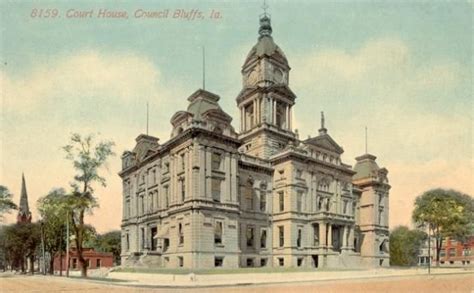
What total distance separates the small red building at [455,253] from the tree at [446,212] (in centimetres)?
2345

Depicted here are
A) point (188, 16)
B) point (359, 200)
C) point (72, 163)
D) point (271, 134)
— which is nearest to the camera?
point (188, 16)

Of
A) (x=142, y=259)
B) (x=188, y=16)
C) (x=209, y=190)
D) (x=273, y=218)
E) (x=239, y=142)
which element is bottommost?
(x=142, y=259)

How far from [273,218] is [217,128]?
1250 cm

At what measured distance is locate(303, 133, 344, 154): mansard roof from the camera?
48250 mm

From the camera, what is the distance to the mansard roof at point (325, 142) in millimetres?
48250

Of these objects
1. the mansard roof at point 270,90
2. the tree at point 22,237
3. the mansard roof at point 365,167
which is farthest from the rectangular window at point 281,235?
the tree at point 22,237

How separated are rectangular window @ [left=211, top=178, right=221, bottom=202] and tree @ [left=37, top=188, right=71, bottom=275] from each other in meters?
11.8

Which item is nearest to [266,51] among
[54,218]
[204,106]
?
[204,106]

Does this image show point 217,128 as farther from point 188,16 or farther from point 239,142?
point 188,16

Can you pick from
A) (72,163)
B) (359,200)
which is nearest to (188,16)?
(72,163)

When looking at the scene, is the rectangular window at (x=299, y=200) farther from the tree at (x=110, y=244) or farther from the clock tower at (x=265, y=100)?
the tree at (x=110, y=244)

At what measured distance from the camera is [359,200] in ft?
192

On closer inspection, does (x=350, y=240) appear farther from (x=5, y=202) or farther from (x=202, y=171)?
(x=5, y=202)

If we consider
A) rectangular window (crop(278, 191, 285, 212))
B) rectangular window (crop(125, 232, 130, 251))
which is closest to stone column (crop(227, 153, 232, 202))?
rectangular window (crop(278, 191, 285, 212))
